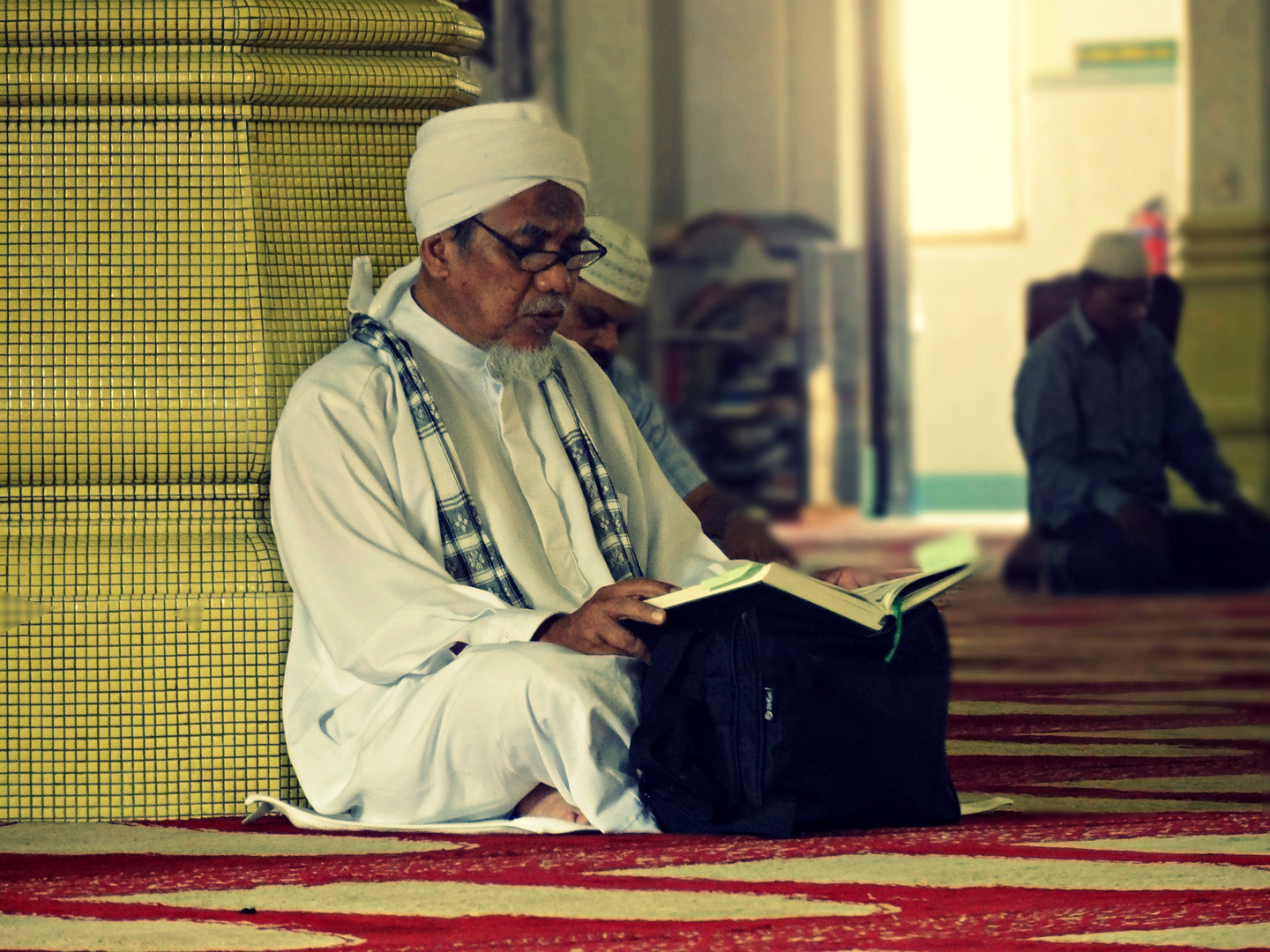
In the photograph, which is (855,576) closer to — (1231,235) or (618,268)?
(618,268)

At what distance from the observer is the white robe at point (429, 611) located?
237 centimetres

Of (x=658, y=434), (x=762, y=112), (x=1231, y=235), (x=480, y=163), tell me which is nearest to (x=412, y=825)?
(x=480, y=163)

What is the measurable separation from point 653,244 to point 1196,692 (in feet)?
20.9

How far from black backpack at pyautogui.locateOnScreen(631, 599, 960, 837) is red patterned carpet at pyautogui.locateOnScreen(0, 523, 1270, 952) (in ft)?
0.18

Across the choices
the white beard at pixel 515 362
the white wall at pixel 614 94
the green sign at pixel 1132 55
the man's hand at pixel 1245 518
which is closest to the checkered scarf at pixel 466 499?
the white beard at pixel 515 362

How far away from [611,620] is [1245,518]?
563cm

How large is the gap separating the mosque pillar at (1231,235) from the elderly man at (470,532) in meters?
6.42

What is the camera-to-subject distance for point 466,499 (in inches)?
101

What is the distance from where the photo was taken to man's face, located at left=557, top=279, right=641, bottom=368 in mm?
3477

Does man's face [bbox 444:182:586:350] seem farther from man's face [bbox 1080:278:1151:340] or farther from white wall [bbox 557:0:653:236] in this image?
white wall [bbox 557:0:653:236]

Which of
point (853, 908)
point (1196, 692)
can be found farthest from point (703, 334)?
point (853, 908)

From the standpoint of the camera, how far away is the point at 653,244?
10.1 metres

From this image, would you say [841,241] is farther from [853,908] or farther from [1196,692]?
[853,908]

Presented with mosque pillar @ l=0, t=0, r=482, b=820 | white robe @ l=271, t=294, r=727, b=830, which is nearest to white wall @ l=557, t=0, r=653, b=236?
mosque pillar @ l=0, t=0, r=482, b=820
